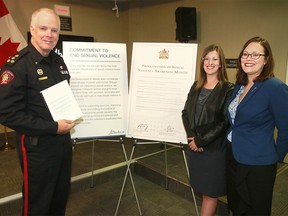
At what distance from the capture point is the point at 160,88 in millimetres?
2146

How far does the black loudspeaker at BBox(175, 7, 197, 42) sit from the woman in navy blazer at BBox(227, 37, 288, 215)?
9.40 ft

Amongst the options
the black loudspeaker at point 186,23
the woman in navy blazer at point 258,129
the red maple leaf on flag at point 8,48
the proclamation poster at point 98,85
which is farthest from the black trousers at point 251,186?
the red maple leaf on flag at point 8,48

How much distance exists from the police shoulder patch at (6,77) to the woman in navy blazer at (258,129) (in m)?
1.33

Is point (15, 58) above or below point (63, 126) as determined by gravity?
above

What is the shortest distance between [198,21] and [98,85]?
120 inches

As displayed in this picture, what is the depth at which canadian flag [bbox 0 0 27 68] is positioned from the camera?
3972mm

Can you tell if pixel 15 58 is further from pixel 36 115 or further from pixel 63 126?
pixel 63 126

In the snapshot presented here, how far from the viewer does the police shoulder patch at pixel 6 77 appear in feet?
4.48

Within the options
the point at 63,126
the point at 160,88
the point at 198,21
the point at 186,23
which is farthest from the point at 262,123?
the point at 198,21

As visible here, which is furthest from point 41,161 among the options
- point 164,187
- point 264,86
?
point 164,187

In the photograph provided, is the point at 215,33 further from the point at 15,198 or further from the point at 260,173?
the point at 15,198

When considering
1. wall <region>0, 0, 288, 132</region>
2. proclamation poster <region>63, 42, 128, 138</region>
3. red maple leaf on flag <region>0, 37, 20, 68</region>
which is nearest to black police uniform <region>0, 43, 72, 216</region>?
proclamation poster <region>63, 42, 128, 138</region>

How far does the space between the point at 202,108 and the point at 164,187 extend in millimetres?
1523

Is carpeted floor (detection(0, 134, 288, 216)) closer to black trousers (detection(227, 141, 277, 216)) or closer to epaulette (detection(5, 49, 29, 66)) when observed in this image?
black trousers (detection(227, 141, 277, 216))
